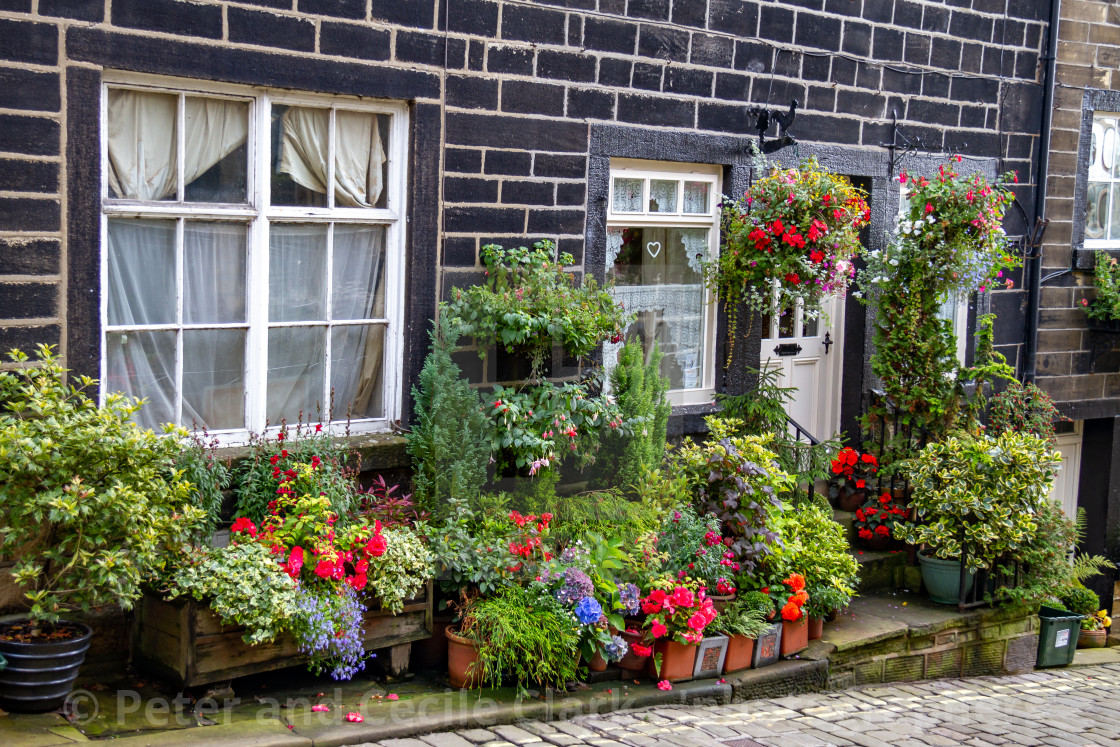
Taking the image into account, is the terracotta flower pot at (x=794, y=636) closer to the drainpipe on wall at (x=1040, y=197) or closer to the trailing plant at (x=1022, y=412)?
the trailing plant at (x=1022, y=412)

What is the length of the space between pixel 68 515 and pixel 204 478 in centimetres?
→ 90

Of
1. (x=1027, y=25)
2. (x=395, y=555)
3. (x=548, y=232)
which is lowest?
(x=395, y=555)

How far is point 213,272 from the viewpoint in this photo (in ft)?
18.3

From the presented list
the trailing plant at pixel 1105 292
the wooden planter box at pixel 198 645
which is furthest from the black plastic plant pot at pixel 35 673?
the trailing plant at pixel 1105 292

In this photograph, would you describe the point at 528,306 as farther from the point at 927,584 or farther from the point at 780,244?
Result: the point at 927,584

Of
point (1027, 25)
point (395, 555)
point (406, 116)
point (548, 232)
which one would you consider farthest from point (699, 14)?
point (395, 555)

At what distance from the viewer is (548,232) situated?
6742mm

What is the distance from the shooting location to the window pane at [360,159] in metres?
5.95

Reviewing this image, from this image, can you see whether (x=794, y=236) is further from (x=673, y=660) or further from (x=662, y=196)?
(x=673, y=660)

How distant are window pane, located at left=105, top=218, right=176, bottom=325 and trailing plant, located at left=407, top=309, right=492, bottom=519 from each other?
1403 millimetres

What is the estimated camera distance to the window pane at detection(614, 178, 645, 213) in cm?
724

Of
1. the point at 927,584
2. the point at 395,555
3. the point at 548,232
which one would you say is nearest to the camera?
the point at 395,555

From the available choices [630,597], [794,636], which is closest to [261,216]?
[630,597]

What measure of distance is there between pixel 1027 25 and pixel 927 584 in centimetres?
487
